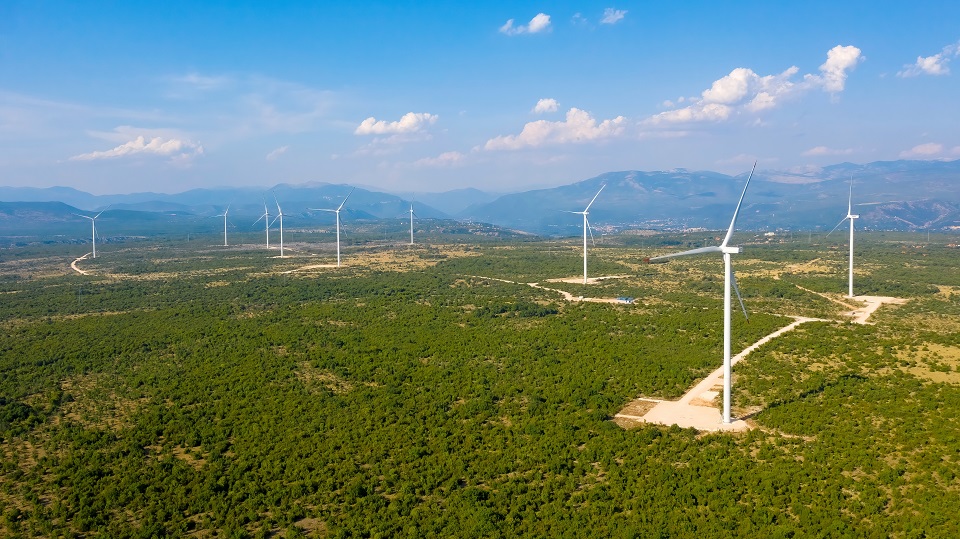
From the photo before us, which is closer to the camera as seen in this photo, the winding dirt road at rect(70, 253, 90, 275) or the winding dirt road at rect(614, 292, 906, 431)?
the winding dirt road at rect(614, 292, 906, 431)

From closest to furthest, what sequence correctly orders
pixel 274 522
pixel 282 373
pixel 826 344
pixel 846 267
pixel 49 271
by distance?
pixel 274 522
pixel 282 373
pixel 826 344
pixel 846 267
pixel 49 271

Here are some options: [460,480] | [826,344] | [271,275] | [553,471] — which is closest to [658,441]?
[553,471]

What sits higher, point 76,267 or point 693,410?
point 76,267

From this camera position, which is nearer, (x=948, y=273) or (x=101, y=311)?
(x=101, y=311)

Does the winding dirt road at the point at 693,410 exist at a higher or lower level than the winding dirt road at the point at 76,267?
lower

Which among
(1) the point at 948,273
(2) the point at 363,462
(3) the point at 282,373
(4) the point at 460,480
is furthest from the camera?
(1) the point at 948,273

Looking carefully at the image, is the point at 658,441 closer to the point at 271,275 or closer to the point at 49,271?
the point at 271,275

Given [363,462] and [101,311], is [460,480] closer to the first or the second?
[363,462]

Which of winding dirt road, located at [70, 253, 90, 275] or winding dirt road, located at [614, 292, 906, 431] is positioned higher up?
winding dirt road, located at [70, 253, 90, 275]

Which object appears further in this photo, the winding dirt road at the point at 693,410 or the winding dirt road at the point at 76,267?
the winding dirt road at the point at 76,267

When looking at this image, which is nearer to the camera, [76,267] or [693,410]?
[693,410]
